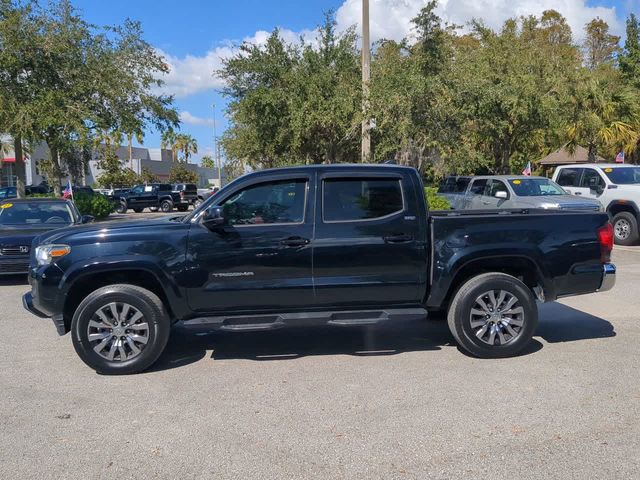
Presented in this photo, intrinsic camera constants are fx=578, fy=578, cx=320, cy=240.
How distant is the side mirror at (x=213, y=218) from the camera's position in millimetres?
5352

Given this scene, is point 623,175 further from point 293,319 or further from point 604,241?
point 293,319

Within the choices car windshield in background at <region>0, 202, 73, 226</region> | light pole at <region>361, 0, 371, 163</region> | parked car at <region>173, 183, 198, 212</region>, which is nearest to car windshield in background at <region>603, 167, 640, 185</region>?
light pole at <region>361, 0, 371, 163</region>

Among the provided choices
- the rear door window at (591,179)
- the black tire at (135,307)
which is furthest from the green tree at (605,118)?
the black tire at (135,307)

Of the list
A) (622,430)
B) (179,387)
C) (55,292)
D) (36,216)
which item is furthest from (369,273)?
(36,216)

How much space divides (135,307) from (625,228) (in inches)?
515

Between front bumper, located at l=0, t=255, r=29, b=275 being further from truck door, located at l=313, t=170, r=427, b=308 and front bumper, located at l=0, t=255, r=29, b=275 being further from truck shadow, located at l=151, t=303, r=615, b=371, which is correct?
truck door, located at l=313, t=170, r=427, b=308

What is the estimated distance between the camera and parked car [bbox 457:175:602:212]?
13.7 m

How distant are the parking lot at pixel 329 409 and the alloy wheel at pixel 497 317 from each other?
0.84ft

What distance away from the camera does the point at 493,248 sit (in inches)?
222

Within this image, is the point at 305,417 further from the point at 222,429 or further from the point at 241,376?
the point at 241,376

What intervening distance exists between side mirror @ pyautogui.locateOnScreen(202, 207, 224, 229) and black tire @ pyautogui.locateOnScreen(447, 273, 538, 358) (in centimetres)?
243

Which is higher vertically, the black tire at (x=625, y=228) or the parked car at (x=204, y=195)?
the parked car at (x=204, y=195)

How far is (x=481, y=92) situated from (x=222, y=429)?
17.2m

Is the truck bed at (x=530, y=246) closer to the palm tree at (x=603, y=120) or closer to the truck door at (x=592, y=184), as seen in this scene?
the truck door at (x=592, y=184)
